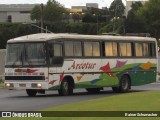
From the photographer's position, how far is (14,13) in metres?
188

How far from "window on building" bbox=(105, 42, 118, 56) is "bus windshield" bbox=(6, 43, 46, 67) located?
4.45 m

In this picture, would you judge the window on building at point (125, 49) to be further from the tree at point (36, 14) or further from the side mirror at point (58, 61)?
the tree at point (36, 14)

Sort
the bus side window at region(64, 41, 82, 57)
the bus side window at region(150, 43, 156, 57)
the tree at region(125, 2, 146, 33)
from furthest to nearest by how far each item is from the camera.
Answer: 1. the tree at region(125, 2, 146, 33)
2. the bus side window at region(150, 43, 156, 57)
3. the bus side window at region(64, 41, 82, 57)

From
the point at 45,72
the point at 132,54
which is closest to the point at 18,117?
the point at 45,72

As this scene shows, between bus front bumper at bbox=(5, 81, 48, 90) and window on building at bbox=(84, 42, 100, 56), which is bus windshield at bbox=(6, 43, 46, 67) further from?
window on building at bbox=(84, 42, 100, 56)

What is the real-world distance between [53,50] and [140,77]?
677cm

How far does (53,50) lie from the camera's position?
28.4m

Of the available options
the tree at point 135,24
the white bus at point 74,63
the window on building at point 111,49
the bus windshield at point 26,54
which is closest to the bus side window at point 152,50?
the white bus at point 74,63

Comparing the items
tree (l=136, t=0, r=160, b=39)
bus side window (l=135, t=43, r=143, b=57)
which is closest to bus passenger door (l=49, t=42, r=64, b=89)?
bus side window (l=135, t=43, r=143, b=57)

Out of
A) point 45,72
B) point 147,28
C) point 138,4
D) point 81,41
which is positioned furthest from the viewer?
point 138,4

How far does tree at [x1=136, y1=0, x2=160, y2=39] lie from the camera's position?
400 ft

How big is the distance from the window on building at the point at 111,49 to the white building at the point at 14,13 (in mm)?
138383

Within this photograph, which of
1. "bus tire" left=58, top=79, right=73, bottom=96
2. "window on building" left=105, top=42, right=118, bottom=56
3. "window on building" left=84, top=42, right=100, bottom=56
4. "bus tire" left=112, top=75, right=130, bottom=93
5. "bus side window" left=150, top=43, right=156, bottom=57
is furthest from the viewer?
"bus side window" left=150, top=43, right=156, bottom=57

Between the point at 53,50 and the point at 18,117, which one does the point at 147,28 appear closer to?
the point at 53,50
